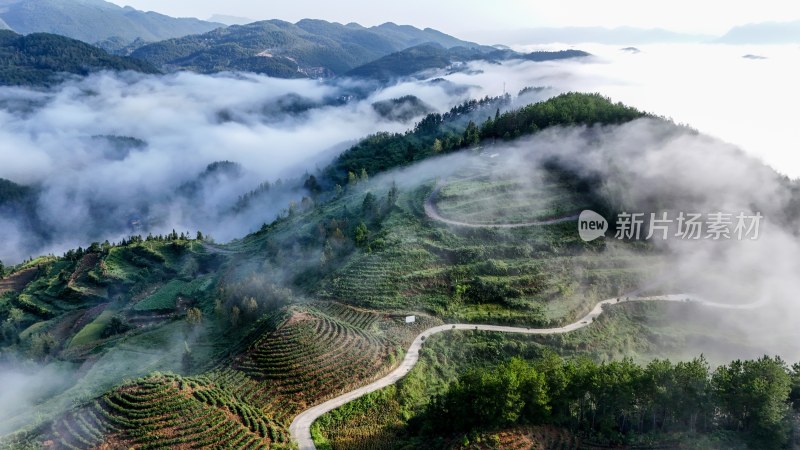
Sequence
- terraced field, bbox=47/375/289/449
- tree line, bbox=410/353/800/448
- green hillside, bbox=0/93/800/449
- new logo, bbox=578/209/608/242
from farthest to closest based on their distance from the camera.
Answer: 1. new logo, bbox=578/209/608/242
2. green hillside, bbox=0/93/800/449
3. terraced field, bbox=47/375/289/449
4. tree line, bbox=410/353/800/448

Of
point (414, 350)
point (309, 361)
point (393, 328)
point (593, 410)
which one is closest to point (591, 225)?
point (393, 328)

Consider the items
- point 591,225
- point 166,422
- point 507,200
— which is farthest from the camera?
point 507,200

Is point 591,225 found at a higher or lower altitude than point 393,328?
higher

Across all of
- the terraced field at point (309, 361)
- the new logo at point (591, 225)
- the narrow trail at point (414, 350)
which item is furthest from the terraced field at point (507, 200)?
the terraced field at point (309, 361)

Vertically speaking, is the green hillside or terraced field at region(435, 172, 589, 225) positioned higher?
terraced field at region(435, 172, 589, 225)

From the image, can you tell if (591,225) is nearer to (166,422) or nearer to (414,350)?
(414,350)

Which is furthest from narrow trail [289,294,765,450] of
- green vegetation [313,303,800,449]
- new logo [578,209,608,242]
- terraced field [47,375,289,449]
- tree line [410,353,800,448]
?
new logo [578,209,608,242]

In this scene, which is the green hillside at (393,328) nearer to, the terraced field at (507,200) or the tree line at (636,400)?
the tree line at (636,400)

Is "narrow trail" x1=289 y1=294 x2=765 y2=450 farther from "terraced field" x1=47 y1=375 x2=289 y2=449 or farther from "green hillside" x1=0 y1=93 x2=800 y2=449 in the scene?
"terraced field" x1=47 y1=375 x2=289 y2=449

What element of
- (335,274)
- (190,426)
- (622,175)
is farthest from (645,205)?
(190,426)
